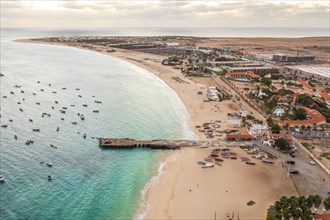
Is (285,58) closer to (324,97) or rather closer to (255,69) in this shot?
(255,69)


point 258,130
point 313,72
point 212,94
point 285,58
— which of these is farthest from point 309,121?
point 285,58

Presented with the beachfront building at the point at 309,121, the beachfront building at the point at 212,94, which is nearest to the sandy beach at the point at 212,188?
the beachfront building at the point at 309,121

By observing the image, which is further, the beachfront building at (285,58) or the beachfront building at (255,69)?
the beachfront building at (285,58)

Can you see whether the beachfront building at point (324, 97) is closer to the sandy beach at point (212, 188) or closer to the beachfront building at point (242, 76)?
the beachfront building at point (242, 76)

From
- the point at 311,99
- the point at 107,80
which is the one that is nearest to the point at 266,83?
the point at 311,99

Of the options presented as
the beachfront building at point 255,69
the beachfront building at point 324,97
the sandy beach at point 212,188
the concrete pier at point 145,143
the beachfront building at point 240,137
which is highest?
the beachfront building at point 255,69

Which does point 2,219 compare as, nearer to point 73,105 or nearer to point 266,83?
point 73,105

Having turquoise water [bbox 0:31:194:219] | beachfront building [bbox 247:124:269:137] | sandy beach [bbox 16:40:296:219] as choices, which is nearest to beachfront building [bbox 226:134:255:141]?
beachfront building [bbox 247:124:269:137]

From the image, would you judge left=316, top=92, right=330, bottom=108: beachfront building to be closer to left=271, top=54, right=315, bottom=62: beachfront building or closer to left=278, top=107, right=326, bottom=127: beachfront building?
left=278, top=107, right=326, bottom=127: beachfront building
